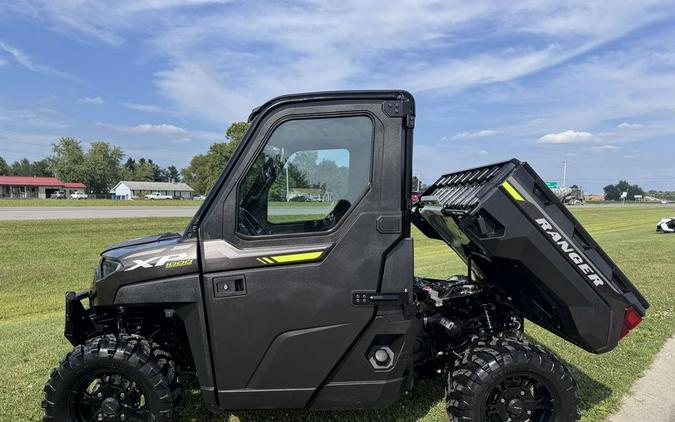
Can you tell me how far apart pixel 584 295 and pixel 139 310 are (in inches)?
122

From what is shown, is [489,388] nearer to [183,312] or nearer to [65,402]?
[183,312]

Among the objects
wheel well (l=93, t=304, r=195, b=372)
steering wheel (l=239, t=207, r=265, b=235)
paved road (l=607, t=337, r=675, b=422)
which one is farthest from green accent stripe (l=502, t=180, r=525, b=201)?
wheel well (l=93, t=304, r=195, b=372)

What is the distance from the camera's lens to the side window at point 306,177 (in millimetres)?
2887

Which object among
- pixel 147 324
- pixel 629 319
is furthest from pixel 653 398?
pixel 147 324

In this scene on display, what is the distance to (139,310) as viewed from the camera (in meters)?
3.23

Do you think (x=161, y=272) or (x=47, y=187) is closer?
(x=161, y=272)

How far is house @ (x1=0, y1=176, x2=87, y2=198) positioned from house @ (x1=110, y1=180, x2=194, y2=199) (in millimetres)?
10480

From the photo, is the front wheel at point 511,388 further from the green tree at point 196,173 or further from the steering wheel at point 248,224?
the green tree at point 196,173

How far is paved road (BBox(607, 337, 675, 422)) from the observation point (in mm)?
3553

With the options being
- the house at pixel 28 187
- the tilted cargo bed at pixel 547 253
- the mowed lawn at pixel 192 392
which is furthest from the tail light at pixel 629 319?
the house at pixel 28 187

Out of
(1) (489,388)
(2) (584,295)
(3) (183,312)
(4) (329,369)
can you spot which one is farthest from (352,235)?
(2) (584,295)

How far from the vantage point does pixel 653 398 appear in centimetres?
387

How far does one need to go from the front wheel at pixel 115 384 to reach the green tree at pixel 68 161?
4336 inches

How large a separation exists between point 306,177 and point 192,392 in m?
2.22
